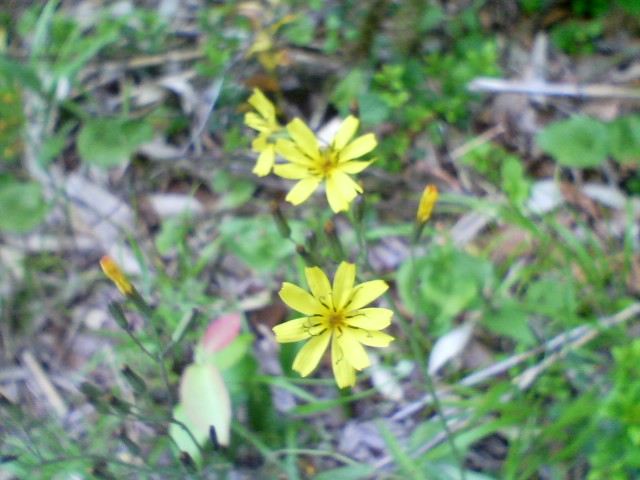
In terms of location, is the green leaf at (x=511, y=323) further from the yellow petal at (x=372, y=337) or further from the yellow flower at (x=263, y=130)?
the yellow flower at (x=263, y=130)

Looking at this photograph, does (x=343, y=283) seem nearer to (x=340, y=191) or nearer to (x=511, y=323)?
(x=340, y=191)

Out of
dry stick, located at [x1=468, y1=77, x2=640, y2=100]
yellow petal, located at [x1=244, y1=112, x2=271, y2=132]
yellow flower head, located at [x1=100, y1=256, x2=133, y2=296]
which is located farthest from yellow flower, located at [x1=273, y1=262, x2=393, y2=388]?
dry stick, located at [x1=468, y1=77, x2=640, y2=100]

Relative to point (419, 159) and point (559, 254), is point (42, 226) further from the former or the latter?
point (559, 254)

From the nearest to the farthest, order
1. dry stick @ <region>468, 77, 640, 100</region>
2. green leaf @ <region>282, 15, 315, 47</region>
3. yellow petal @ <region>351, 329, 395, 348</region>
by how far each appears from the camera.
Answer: yellow petal @ <region>351, 329, 395, 348</region> → dry stick @ <region>468, 77, 640, 100</region> → green leaf @ <region>282, 15, 315, 47</region>

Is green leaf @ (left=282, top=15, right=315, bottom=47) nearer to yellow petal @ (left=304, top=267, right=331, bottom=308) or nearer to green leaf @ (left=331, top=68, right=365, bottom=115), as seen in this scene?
green leaf @ (left=331, top=68, right=365, bottom=115)

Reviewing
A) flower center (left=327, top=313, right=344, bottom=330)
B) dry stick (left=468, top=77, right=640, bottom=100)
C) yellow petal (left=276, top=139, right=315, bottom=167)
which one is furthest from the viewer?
dry stick (left=468, top=77, right=640, bottom=100)

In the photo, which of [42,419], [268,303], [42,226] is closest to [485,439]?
[268,303]
